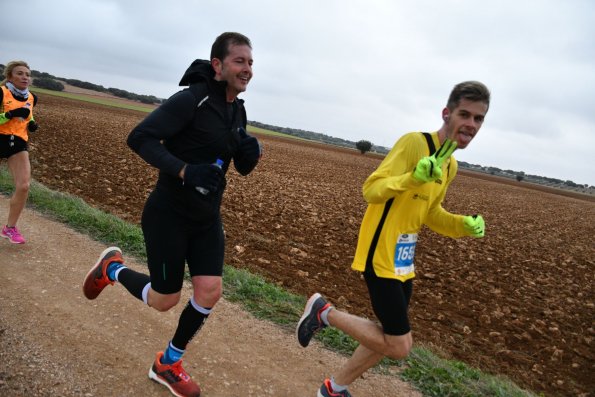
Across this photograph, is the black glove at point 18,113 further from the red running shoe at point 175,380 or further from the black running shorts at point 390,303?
the black running shorts at point 390,303

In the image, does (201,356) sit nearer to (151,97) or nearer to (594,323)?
(594,323)

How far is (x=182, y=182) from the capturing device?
115 inches

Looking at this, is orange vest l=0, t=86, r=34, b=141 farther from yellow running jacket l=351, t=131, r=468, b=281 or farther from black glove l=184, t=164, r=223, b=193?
yellow running jacket l=351, t=131, r=468, b=281

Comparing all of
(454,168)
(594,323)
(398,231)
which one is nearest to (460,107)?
(454,168)

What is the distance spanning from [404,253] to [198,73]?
1873mm

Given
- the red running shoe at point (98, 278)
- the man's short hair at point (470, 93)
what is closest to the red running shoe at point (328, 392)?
the red running shoe at point (98, 278)

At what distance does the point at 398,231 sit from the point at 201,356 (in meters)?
2.10

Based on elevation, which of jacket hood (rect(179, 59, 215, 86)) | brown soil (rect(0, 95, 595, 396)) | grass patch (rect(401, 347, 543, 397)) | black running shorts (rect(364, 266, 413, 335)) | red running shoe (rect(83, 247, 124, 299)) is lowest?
brown soil (rect(0, 95, 595, 396))

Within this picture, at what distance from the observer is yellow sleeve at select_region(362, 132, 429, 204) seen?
269 cm

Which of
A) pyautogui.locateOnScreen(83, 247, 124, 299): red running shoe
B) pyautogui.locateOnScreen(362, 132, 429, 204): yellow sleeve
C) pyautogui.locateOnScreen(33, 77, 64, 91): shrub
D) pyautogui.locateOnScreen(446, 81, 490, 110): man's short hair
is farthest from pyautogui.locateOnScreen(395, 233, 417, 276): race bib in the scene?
pyautogui.locateOnScreen(33, 77, 64, 91): shrub

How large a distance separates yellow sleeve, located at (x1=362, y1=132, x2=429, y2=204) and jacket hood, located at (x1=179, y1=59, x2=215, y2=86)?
132 cm

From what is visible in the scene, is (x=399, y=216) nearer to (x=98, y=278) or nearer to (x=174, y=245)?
(x=174, y=245)

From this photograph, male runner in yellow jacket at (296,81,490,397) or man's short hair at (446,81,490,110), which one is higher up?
man's short hair at (446,81,490,110)

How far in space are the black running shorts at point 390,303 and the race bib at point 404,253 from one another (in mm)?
98
